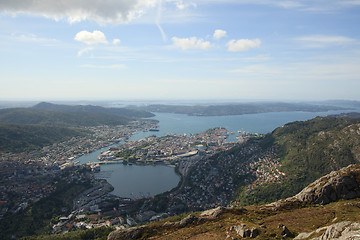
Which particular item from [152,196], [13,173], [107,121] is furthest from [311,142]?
[107,121]

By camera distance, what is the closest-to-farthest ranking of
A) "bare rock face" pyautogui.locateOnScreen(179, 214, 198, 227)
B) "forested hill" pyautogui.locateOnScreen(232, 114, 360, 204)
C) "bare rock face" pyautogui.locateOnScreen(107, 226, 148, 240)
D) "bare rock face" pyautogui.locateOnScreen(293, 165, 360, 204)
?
"bare rock face" pyautogui.locateOnScreen(107, 226, 148, 240), "bare rock face" pyautogui.locateOnScreen(179, 214, 198, 227), "bare rock face" pyautogui.locateOnScreen(293, 165, 360, 204), "forested hill" pyautogui.locateOnScreen(232, 114, 360, 204)

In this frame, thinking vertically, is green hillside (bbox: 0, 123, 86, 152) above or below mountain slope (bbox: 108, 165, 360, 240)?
below

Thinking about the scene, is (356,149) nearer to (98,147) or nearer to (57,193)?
(57,193)

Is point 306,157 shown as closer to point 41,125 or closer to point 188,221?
point 188,221

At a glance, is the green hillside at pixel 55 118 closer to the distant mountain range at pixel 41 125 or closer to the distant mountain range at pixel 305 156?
the distant mountain range at pixel 41 125

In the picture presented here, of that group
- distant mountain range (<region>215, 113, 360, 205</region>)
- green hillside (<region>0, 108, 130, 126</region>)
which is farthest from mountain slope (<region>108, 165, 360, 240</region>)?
green hillside (<region>0, 108, 130, 126</region>)

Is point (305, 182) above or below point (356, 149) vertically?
below

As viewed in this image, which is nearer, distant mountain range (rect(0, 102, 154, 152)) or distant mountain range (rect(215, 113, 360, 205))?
distant mountain range (rect(215, 113, 360, 205))

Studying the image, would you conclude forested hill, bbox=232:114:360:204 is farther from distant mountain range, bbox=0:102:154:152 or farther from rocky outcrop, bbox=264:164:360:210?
distant mountain range, bbox=0:102:154:152

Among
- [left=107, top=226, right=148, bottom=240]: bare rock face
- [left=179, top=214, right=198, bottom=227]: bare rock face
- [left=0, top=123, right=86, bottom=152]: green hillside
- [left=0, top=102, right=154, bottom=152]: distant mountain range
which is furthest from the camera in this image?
[left=0, top=102, right=154, bottom=152]: distant mountain range
